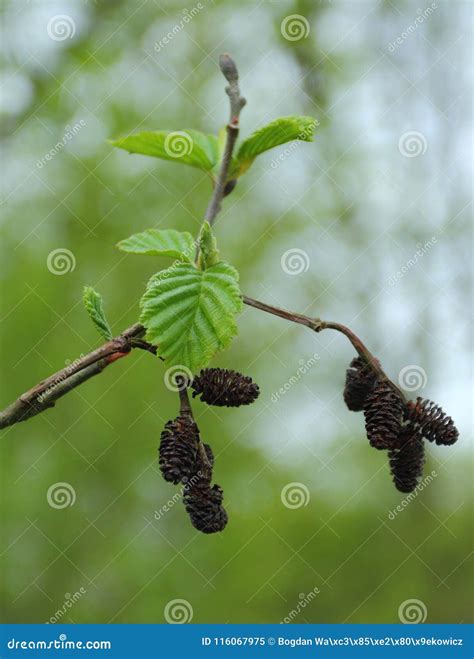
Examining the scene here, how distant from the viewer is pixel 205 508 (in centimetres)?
110

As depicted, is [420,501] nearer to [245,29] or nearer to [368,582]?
[368,582]

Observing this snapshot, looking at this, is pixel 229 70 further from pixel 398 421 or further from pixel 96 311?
pixel 398 421

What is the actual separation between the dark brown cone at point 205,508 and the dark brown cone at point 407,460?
0.28m

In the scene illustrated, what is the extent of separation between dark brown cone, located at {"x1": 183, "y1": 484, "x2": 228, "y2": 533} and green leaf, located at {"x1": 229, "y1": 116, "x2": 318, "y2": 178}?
1.63 ft

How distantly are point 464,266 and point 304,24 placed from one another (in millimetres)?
1816

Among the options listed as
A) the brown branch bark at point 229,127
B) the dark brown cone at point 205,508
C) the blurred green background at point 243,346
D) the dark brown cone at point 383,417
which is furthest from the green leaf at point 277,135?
the blurred green background at point 243,346

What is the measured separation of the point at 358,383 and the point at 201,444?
29cm

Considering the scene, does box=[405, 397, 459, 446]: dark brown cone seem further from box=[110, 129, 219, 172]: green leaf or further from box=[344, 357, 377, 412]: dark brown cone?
box=[110, 129, 219, 172]: green leaf

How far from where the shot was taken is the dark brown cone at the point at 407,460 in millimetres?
1230

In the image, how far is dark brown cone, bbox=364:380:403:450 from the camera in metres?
1.12

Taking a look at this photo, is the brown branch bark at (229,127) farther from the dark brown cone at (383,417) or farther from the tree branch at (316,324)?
the dark brown cone at (383,417)

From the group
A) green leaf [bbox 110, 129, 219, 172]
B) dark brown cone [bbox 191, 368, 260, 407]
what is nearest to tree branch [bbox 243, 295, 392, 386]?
dark brown cone [bbox 191, 368, 260, 407]

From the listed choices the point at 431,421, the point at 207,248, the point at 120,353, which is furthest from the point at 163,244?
the point at 431,421

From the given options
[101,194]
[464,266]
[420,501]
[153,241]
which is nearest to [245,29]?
[101,194]
